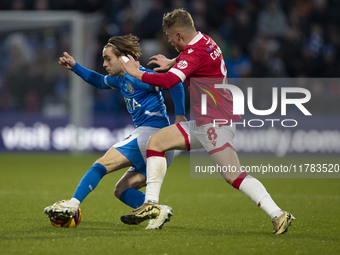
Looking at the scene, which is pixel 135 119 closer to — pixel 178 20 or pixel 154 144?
pixel 154 144

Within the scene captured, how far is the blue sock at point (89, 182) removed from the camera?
20.0ft

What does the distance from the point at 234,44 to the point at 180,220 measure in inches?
436

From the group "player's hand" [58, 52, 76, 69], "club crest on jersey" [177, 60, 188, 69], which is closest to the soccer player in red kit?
"club crest on jersey" [177, 60, 188, 69]

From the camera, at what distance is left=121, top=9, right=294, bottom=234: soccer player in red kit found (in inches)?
226

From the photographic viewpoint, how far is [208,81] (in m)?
5.96

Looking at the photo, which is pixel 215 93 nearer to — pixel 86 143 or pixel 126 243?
pixel 126 243

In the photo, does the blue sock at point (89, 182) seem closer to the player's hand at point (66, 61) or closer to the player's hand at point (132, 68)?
the player's hand at point (132, 68)

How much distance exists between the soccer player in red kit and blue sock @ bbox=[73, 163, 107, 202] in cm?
46

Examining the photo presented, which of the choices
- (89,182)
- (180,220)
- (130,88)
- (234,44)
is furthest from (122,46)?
(234,44)

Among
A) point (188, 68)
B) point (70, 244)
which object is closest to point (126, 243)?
point (70, 244)

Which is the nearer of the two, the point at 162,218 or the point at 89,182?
the point at 162,218

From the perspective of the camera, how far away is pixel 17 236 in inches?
219

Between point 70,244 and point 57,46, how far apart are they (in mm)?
12623

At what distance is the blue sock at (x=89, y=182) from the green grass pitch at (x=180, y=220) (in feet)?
1.03
